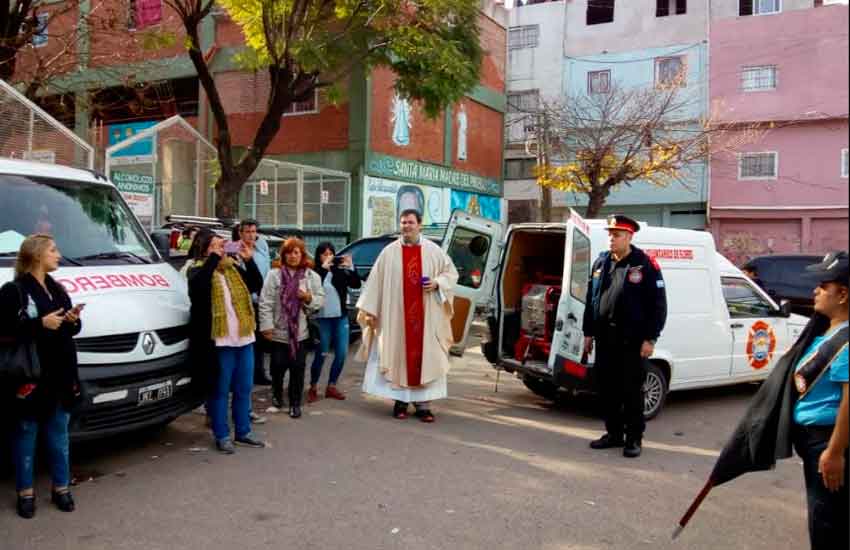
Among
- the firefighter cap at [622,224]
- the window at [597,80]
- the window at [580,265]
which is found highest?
the window at [597,80]

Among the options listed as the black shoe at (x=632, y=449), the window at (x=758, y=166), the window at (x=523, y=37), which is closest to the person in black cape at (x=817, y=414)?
the black shoe at (x=632, y=449)

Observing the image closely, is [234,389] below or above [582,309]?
below

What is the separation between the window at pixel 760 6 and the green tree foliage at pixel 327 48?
53.6ft

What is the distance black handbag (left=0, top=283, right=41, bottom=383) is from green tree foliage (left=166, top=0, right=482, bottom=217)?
30.8ft

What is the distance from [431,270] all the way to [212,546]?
375cm

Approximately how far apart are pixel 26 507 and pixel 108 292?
1.54 meters

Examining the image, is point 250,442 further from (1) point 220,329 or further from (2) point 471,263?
(2) point 471,263

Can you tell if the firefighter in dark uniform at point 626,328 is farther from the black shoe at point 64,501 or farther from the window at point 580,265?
the black shoe at point 64,501

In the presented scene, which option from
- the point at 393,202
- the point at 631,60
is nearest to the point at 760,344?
the point at 393,202

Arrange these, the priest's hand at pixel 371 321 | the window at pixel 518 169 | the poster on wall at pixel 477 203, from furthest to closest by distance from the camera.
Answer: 1. the window at pixel 518 169
2. the poster on wall at pixel 477 203
3. the priest's hand at pixel 371 321

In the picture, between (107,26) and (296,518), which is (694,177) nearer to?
(107,26)

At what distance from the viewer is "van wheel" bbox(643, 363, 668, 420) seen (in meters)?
7.25

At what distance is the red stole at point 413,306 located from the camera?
284 inches

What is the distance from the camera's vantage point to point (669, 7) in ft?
93.8
